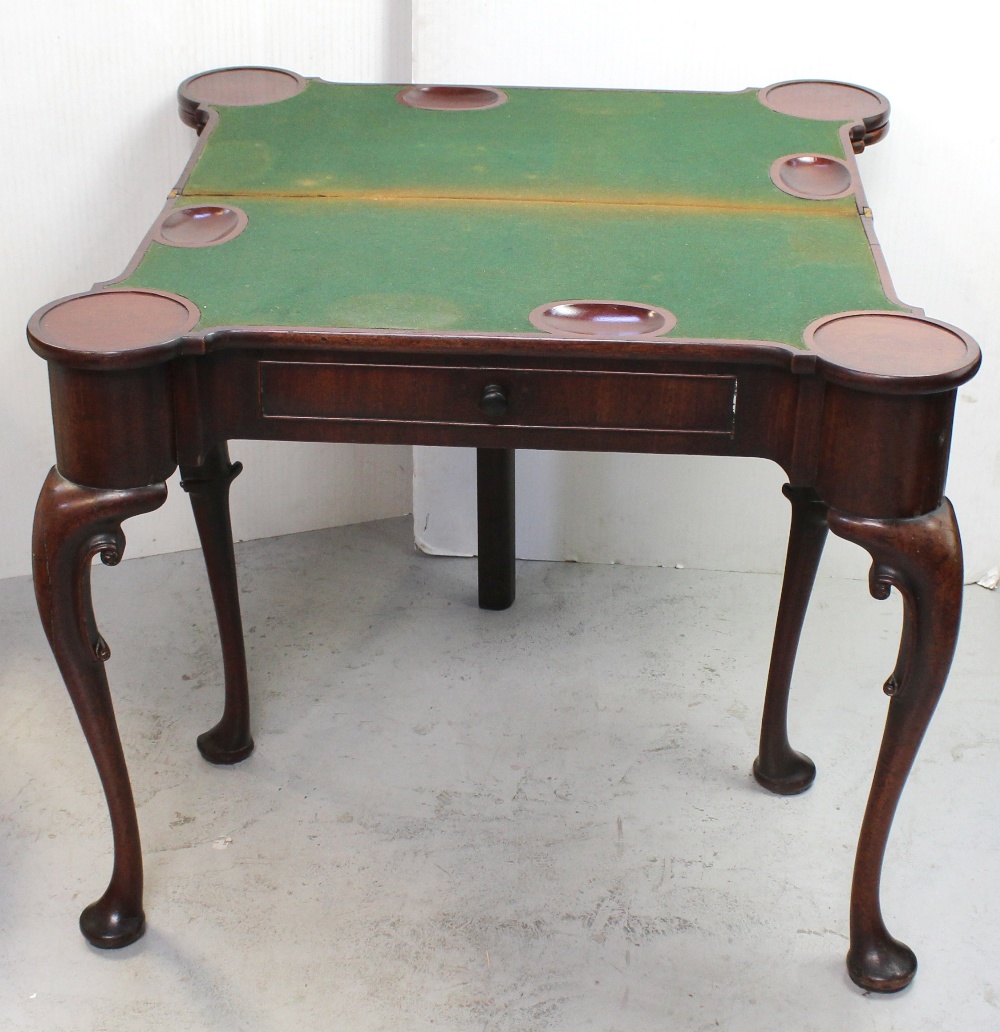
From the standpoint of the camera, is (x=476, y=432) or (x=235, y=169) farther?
(x=235, y=169)

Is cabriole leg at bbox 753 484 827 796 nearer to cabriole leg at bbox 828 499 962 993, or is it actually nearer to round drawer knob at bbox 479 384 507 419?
cabriole leg at bbox 828 499 962 993

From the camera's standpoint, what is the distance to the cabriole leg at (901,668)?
56.9 inches

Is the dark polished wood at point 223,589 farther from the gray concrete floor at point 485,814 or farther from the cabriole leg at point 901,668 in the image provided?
the cabriole leg at point 901,668

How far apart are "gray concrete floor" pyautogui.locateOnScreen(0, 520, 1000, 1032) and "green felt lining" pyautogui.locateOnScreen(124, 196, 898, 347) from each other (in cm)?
81

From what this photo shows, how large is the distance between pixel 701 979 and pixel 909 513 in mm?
682

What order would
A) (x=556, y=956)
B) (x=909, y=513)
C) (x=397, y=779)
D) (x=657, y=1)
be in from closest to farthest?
(x=909, y=513) < (x=556, y=956) < (x=397, y=779) < (x=657, y=1)

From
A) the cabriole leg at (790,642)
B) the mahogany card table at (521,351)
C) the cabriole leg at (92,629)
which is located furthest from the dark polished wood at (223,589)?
the cabriole leg at (790,642)

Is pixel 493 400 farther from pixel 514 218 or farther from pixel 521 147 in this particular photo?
pixel 521 147

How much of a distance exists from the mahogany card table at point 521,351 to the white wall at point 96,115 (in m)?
0.49

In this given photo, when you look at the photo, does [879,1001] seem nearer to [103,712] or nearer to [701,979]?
[701,979]

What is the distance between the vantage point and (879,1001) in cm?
172

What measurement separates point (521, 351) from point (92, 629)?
2.00 feet

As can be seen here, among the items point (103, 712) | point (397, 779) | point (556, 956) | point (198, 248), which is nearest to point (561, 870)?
point (556, 956)

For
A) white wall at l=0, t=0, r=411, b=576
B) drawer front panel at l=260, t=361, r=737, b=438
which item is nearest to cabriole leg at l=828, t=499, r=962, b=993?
drawer front panel at l=260, t=361, r=737, b=438
